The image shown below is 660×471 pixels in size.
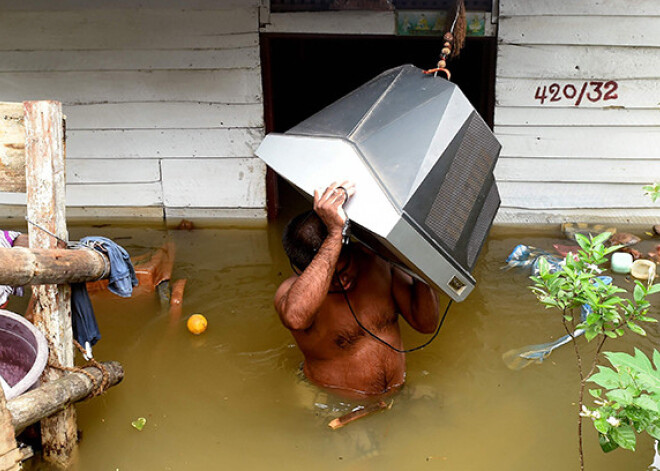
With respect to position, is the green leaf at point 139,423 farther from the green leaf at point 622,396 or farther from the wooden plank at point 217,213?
the wooden plank at point 217,213

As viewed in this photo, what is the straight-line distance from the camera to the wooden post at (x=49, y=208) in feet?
8.56

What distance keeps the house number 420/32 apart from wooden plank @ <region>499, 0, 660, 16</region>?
1.89ft

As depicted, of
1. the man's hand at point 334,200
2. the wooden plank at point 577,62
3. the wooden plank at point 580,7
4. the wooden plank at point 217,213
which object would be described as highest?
the wooden plank at point 580,7

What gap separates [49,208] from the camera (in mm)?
2668

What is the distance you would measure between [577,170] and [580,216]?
44cm

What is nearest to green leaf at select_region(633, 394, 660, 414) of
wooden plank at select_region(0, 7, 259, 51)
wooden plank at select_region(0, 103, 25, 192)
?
wooden plank at select_region(0, 103, 25, 192)

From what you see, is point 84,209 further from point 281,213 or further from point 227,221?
point 281,213

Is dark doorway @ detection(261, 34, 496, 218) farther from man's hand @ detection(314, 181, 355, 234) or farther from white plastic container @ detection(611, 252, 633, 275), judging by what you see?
man's hand @ detection(314, 181, 355, 234)

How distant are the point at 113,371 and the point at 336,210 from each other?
152cm

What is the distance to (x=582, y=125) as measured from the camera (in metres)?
5.24

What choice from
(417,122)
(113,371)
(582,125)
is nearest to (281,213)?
(582,125)

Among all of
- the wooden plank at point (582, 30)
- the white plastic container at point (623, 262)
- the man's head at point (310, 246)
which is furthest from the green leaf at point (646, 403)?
the wooden plank at point (582, 30)

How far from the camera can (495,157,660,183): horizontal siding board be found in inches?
210

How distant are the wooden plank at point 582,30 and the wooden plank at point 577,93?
32 cm
